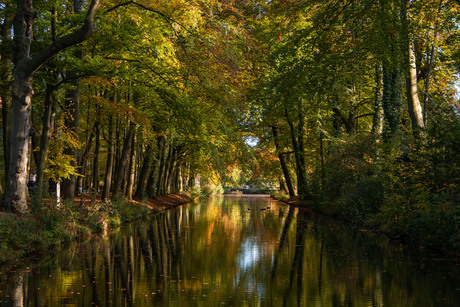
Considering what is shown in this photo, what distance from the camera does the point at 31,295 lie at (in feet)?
24.2

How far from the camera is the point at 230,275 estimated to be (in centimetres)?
941

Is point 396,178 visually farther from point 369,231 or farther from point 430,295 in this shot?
point 430,295

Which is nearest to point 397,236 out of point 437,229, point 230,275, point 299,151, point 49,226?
point 437,229

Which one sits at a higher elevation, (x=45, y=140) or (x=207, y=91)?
(x=207, y=91)

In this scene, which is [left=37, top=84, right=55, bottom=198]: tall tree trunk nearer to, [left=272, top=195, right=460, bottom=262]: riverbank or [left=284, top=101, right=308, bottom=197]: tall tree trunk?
[left=272, top=195, right=460, bottom=262]: riverbank

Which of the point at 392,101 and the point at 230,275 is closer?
the point at 230,275

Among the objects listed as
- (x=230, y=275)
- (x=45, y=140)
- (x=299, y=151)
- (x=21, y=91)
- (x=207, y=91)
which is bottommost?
(x=230, y=275)

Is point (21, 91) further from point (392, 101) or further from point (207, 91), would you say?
point (392, 101)

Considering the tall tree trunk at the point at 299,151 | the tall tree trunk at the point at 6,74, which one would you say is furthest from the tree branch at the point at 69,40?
the tall tree trunk at the point at 299,151

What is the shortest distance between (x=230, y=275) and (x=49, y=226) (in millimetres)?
5883

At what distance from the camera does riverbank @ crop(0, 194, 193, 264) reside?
1045cm

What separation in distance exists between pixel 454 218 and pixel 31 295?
8.72 metres

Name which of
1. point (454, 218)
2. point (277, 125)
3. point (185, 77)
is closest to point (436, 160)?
point (454, 218)

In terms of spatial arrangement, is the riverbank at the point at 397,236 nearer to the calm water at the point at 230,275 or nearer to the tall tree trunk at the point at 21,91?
the calm water at the point at 230,275
